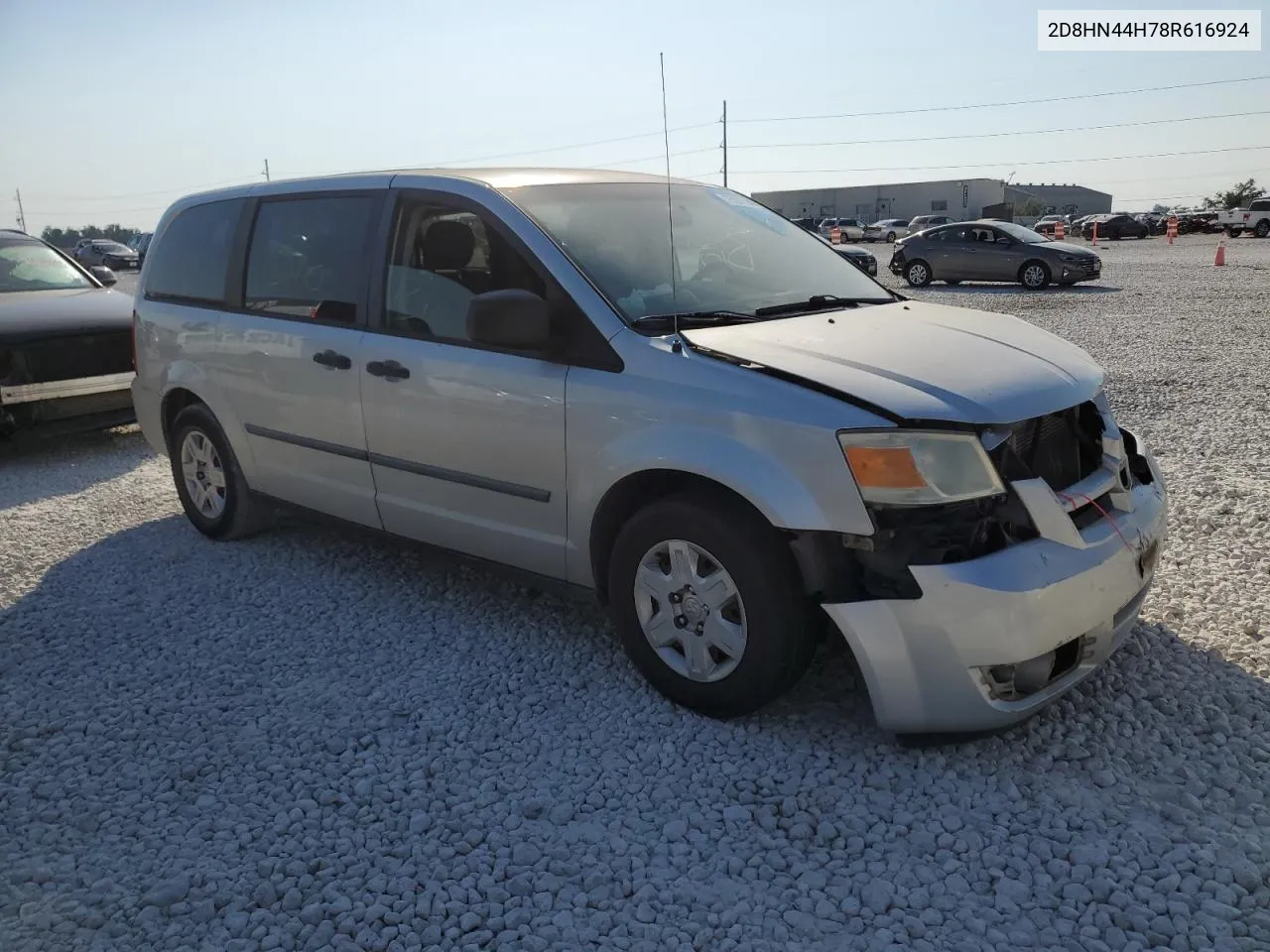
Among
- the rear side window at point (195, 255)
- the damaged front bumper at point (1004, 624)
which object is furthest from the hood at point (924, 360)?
the rear side window at point (195, 255)

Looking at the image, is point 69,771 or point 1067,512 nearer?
point 1067,512

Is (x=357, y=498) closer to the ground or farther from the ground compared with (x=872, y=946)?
farther from the ground

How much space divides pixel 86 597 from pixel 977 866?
408 cm

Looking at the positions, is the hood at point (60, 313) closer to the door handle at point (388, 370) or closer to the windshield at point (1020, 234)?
the door handle at point (388, 370)

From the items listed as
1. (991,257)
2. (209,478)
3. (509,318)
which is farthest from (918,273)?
(509,318)

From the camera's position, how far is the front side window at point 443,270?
376 centimetres

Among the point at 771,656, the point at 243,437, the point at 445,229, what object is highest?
the point at 445,229

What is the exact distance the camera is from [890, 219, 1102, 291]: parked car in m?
19.3

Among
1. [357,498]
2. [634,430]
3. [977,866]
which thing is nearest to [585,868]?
[977,866]

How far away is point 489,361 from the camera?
370 cm

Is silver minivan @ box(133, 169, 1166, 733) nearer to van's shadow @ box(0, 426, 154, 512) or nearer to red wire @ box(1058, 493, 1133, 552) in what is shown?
red wire @ box(1058, 493, 1133, 552)

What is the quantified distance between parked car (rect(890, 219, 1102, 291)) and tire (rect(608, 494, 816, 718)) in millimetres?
18290

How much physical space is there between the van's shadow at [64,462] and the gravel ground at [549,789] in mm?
2305

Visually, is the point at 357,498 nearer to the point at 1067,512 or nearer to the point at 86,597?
the point at 86,597
